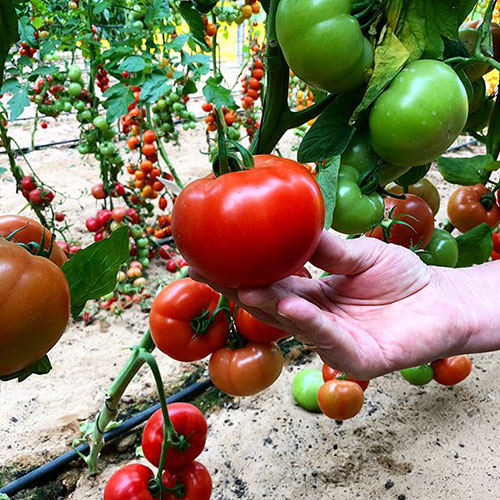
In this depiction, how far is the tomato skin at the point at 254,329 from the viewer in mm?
954

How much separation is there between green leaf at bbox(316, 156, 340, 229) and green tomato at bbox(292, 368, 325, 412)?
97 cm

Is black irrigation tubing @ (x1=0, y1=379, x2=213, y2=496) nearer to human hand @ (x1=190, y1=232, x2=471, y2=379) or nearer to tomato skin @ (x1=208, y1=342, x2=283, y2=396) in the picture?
tomato skin @ (x1=208, y1=342, x2=283, y2=396)

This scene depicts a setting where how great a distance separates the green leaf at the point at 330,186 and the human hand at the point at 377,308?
3 centimetres

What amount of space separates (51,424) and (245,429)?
56cm

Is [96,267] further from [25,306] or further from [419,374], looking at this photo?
[419,374]

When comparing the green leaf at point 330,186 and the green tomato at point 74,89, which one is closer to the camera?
the green leaf at point 330,186

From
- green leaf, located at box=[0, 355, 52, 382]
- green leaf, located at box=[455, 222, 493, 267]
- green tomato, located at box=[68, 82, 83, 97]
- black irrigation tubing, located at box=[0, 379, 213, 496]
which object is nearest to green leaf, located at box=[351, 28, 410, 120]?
green leaf, located at box=[0, 355, 52, 382]

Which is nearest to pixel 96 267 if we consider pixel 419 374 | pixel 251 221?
pixel 251 221

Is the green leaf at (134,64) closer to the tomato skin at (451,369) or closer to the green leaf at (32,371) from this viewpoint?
the green leaf at (32,371)

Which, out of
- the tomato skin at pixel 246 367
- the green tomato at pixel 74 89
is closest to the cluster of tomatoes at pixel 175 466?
the tomato skin at pixel 246 367

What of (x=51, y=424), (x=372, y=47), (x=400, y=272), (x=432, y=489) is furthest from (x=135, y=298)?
(x=372, y=47)

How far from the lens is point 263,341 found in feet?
3.25

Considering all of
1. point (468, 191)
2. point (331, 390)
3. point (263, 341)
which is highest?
point (468, 191)

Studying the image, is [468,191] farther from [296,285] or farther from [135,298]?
[135,298]
